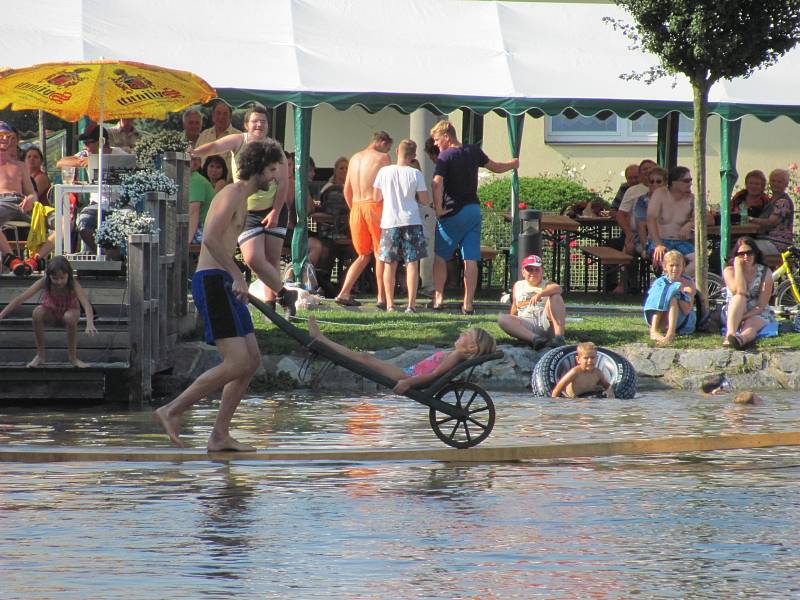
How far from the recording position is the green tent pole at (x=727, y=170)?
58.9 ft

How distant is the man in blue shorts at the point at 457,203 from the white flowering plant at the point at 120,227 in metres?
3.46

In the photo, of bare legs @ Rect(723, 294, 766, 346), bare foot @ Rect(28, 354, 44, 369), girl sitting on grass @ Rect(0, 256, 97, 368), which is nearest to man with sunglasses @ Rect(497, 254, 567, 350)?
bare legs @ Rect(723, 294, 766, 346)

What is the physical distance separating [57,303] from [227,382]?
4.10 metres

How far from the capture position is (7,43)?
17.3 metres

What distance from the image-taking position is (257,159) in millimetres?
9680

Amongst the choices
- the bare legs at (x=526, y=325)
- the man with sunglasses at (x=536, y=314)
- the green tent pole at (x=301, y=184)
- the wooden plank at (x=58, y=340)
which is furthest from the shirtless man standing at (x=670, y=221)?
the wooden plank at (x=58, y=340)

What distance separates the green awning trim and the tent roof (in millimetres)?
11

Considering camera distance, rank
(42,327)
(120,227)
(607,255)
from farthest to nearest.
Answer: (607,255)
(120,227)
(42,327)

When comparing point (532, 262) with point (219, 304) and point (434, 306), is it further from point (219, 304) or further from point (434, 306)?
point (219, 304)

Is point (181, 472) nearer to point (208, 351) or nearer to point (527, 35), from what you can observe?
point (208, 351)

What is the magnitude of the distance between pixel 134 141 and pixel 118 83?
1134 mm

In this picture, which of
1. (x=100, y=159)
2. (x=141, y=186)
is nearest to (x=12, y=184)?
(x=100, y=159)

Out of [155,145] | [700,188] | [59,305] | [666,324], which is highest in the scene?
[155,145]

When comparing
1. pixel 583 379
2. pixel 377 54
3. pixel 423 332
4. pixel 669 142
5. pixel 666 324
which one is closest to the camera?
pixel 583 379
